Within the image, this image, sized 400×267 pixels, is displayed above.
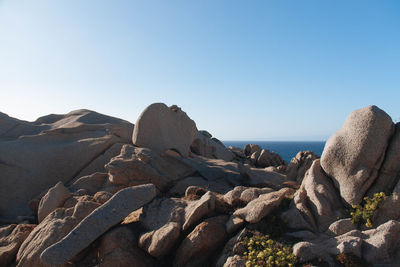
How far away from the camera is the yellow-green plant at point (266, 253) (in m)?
7.09

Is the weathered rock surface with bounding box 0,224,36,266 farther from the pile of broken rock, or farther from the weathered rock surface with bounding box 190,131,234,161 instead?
the weathered rock surface with bounding box 190,131,234,161

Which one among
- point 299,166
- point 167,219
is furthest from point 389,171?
point 299,166

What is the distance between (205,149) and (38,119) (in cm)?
1443

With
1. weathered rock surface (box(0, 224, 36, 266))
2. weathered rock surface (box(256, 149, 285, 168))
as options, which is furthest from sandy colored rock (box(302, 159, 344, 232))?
weathered rock surface (box(256, 149, 285, 168))

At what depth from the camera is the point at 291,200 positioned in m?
9.66

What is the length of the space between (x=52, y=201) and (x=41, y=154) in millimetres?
7185

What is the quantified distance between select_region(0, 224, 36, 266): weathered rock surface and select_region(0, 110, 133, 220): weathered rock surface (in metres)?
3.88

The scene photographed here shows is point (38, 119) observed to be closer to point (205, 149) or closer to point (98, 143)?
point (98, 143)

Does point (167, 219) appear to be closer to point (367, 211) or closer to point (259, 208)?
point (259, 208)

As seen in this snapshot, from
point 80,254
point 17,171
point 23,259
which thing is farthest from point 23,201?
point 80,254

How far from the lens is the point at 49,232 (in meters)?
9.31

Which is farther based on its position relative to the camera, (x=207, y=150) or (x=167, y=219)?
(x=207, y=150)

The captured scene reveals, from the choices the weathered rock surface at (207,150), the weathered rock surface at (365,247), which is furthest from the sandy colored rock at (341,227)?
the weathered rock surface at (207,150)

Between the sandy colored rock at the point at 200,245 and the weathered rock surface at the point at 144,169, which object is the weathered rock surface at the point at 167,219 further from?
the weathered rock surface at the point at 144,169
